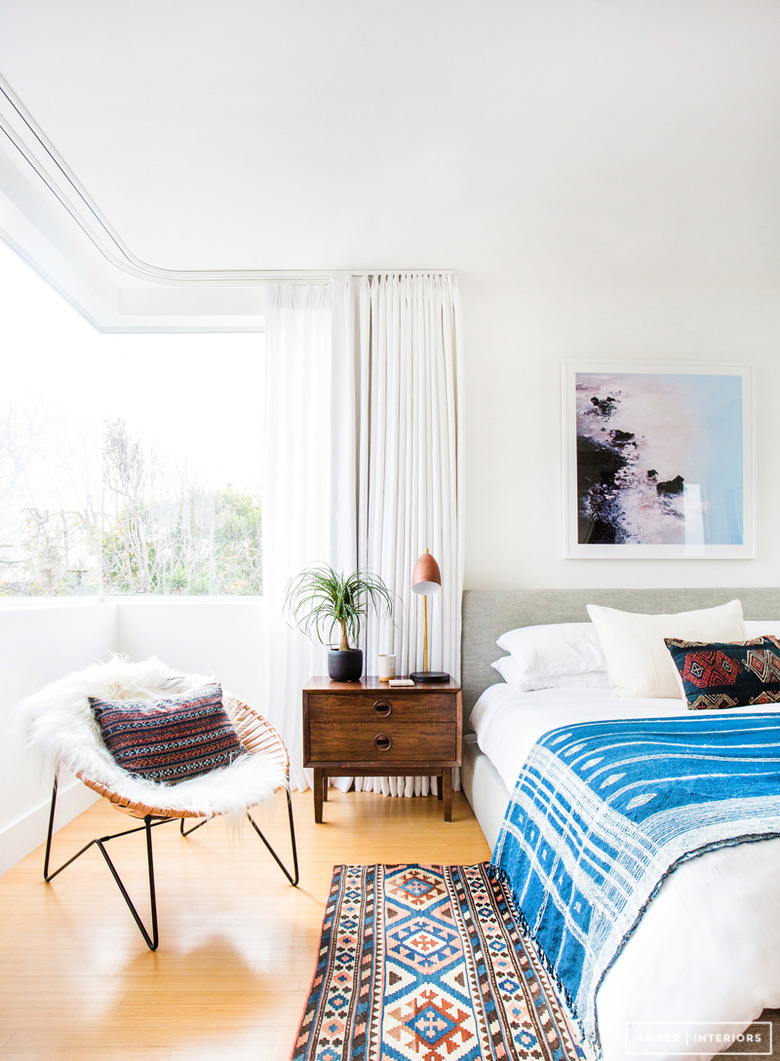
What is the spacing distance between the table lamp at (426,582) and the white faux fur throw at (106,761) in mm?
855

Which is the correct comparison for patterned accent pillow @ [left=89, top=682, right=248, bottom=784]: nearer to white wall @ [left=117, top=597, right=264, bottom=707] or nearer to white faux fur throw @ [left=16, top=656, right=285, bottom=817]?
white faux fur throw @ [left=16, top=656, right=285, bottom=817]

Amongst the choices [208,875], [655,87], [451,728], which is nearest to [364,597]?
[451,728]

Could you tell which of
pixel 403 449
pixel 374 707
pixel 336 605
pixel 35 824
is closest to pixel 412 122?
pixel 403 449

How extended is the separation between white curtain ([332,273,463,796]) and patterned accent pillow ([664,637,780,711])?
3.46 feet

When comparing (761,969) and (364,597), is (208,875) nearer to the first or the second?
(364,597)

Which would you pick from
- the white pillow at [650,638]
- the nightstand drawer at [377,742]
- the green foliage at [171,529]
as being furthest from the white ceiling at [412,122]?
the nightstand drawer at [377,742]

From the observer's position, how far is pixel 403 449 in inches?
121

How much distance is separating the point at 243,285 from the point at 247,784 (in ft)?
8.09

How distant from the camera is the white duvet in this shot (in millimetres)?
1047

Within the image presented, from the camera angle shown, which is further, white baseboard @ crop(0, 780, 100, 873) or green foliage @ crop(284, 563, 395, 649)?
green foliage @ crop(284, 563, 395, 649)

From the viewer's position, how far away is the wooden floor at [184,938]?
4.76 feet

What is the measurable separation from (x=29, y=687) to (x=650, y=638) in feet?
8.15

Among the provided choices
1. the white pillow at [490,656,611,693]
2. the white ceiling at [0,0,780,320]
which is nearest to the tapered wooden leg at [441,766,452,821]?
the white pillow at [490,656,611,693]

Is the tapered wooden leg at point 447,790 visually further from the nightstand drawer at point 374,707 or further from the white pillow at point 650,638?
the white pillow at point 650,638
